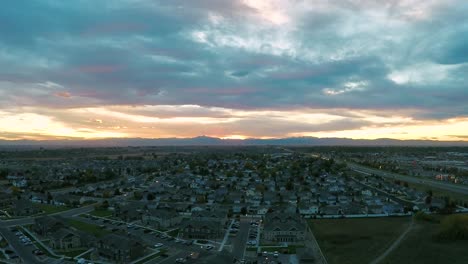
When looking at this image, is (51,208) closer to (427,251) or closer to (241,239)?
(241,239)

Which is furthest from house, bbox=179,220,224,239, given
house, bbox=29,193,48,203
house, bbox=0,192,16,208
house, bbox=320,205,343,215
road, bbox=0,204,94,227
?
house, bbox=0,192,16,208

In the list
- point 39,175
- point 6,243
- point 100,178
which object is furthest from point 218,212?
point 39,175

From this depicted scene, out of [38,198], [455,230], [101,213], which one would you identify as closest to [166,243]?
[101,213]

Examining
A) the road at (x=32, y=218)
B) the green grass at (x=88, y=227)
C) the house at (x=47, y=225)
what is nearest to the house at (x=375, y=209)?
the green grass at (x=88, y=227)

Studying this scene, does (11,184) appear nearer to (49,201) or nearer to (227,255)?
(49,201)

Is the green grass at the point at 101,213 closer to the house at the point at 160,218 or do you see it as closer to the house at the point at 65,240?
the house at the point at 160,218
